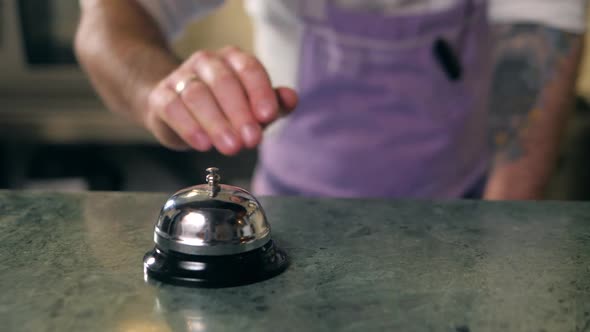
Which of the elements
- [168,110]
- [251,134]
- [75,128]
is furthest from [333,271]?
[75,128]

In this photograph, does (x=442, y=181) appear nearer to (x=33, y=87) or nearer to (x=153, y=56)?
(x=153, y=56)

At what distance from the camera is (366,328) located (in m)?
0.47

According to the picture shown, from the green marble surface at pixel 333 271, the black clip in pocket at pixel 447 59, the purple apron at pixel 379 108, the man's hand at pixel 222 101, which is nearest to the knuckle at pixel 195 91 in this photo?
the man's hand at pixel 222 101

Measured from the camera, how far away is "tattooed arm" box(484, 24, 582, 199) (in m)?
1.54

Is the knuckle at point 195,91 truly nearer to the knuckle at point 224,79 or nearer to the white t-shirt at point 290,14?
the knuckle at point 224,79

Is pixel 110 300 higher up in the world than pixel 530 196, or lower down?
higher up

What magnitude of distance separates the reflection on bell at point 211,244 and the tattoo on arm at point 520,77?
1.10 meters

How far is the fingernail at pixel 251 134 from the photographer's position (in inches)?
28.2

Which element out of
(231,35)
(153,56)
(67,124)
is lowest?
(67,124)

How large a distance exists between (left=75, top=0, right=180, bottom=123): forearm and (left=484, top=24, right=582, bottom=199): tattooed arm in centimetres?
79

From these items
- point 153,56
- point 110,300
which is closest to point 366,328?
point 110,300

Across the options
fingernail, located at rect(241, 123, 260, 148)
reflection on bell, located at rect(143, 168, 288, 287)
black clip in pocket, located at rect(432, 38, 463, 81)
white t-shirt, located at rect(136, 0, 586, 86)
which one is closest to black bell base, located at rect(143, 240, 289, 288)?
reflection on bell, located at rect(143, 168, 288, 287)

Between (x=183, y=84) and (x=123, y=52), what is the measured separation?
406 millimetres

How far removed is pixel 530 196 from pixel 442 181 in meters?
0.21
